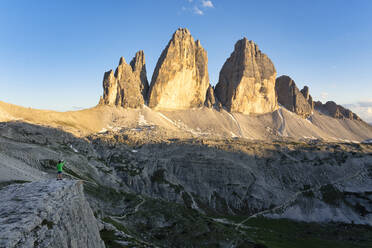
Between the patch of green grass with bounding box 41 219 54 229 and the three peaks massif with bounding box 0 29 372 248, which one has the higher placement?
the patch of green grass with bounding box 41 219 54 229

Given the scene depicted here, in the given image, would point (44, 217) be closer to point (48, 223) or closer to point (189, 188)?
point (48, 223)

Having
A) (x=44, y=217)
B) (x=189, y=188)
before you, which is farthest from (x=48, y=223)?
(x=189, y=188)

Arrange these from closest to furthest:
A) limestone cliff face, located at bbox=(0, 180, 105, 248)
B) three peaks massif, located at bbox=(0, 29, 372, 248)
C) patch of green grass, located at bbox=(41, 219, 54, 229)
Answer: limestone cliff face, located at bbox=(0, 180, 105, 248) < patch of green grass, located at bbox=(41, 219, 54, 229) < three peaks massif, located at bbox=(0, 29, 372, 248)

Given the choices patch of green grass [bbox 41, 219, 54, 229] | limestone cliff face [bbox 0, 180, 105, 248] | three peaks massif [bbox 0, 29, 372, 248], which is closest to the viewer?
limestone cliff face [bbox 0, 180, 105, 248]

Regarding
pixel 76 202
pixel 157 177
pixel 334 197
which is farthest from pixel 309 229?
pixel 76 202

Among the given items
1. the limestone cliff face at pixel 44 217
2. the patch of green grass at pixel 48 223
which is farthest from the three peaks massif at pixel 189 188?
the patch of green grass at pixel 48 223

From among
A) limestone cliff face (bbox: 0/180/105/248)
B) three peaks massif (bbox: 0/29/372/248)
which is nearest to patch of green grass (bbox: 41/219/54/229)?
limestone cliff face (bbox: 0/180/105/248)

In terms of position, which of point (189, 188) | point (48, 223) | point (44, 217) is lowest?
point (189, 188)

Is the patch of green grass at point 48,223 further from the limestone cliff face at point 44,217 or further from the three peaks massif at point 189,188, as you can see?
the three peaks massif at point 189,188

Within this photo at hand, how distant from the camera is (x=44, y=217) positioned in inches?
578

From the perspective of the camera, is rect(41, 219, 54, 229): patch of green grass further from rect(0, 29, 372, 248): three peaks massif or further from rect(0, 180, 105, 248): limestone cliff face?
rect(0, 29, 372, 248): three peaks massif

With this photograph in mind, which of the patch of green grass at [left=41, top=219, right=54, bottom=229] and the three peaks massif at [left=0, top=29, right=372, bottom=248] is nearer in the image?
the patch of green grass at [left=41, top=219, right=54, bottom=229]

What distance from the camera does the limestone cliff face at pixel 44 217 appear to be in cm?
1252

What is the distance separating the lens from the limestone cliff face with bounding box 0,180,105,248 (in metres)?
12.5
